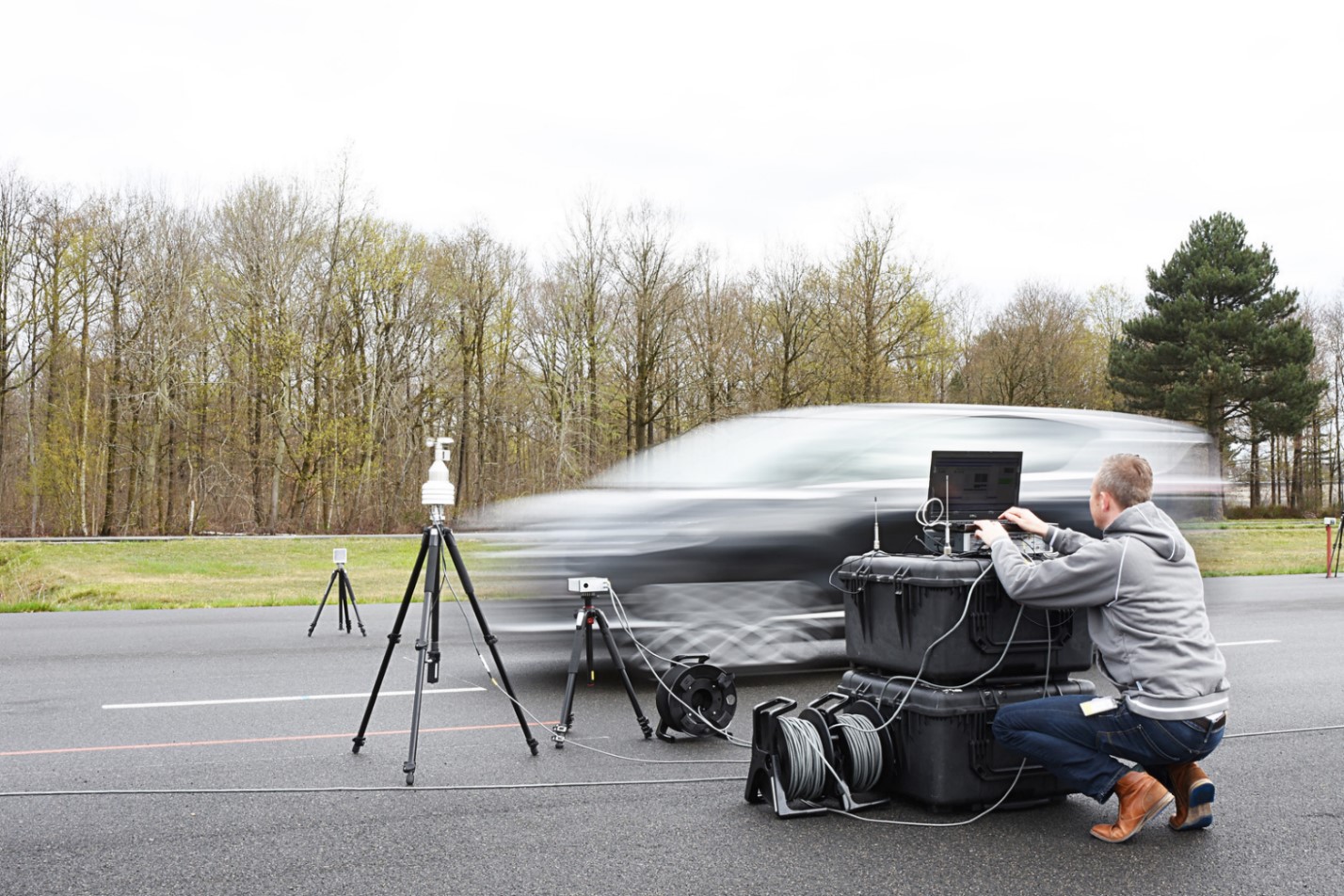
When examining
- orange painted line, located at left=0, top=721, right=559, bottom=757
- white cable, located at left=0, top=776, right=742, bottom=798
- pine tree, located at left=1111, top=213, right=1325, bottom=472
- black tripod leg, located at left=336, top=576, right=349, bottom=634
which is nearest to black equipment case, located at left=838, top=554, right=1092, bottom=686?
white cable, located at left=0, top=776, right=742, bottom=798

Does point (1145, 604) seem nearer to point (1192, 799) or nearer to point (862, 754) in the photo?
point (1192, 799)

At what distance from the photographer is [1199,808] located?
4.40 meters

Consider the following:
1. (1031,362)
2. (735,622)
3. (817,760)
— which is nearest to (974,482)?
(817,760)

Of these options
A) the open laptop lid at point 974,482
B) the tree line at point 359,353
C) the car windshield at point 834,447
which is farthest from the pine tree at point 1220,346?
the open laptop lid at point 974,482

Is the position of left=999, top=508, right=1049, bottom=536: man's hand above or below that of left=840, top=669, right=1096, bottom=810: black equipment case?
above

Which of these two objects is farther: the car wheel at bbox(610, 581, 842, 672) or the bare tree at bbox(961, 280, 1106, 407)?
the bare tree at bbox(961, 280, 1106, 407)

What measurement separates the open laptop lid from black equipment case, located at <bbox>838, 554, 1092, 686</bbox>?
635 millimetres

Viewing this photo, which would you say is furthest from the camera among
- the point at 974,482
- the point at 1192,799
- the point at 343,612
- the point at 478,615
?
the point at 343,612

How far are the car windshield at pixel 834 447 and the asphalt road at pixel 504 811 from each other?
1.44 meters

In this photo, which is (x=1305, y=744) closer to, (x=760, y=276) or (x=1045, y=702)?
(x=1045, y=702)

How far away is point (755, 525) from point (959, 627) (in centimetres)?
248

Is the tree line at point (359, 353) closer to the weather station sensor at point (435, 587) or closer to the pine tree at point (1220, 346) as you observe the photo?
the pine tree at point (1220, 346)

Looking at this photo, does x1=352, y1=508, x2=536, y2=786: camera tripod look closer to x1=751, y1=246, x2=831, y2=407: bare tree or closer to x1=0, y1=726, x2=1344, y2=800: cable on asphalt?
x1=0, y1=726, x2=1344, y2=800: cable on asphalt

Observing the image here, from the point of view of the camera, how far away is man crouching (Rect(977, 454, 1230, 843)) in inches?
164
